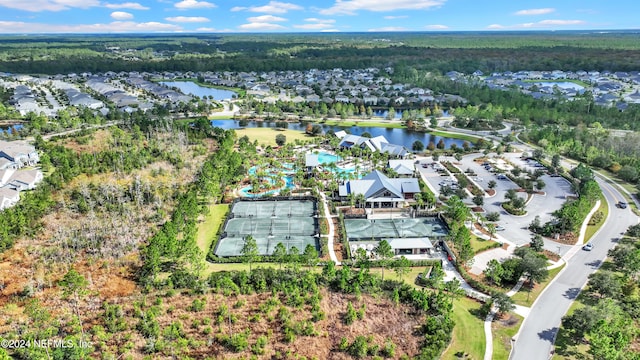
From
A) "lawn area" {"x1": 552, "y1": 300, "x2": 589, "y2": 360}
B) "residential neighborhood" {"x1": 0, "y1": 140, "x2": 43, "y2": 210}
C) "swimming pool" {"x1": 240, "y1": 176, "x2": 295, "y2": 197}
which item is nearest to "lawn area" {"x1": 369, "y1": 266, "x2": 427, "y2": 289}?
"lawn area" {"x1": 552, "y1": 300, "x2": 589, "y2": 360}

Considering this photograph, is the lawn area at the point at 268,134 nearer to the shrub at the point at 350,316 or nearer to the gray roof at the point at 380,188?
the gray roof at the point at 380,188

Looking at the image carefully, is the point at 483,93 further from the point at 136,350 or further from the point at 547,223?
the point at 136,350

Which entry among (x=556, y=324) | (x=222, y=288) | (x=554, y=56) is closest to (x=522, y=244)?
(x=556, y=324)

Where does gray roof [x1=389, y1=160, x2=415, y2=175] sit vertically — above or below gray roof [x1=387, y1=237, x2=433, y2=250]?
above

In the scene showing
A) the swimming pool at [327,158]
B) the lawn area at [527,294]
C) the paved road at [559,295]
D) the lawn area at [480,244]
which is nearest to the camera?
the paved road at [559,295]

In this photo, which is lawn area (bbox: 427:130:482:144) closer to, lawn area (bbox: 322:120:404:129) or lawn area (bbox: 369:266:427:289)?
lawn area (bbox: 322:120:404:129)

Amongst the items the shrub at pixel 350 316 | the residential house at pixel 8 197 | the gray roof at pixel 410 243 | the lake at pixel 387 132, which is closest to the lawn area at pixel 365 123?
the lake at pixel 387 132
